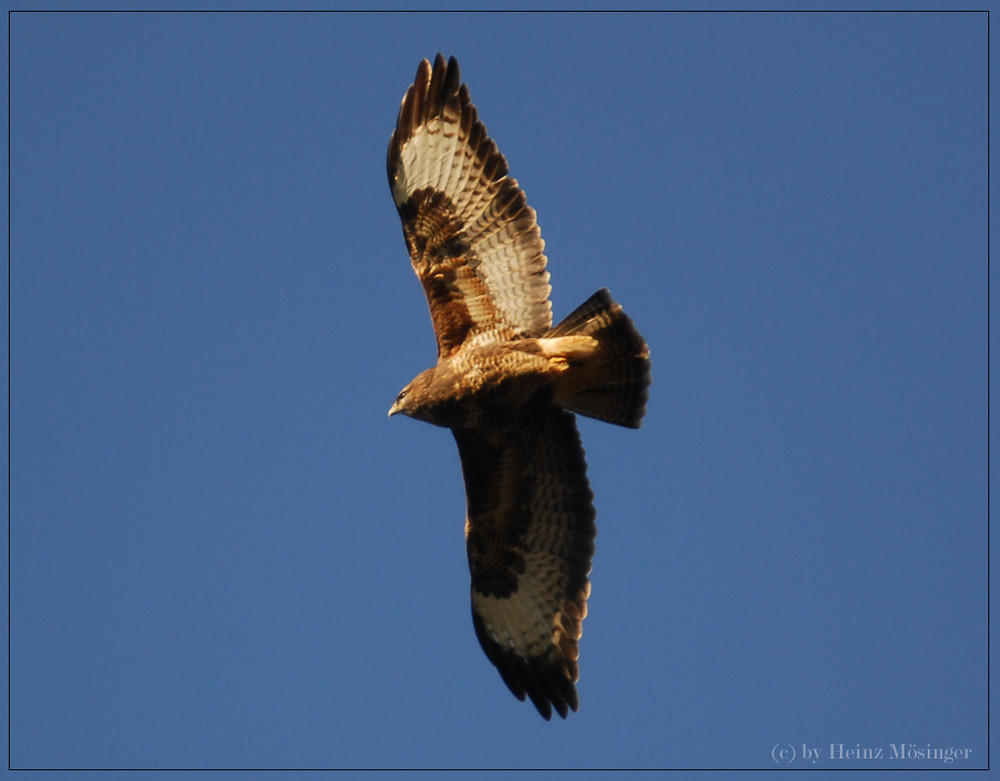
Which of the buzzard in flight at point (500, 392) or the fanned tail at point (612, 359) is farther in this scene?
the buzzard in flight at point (500, 392)

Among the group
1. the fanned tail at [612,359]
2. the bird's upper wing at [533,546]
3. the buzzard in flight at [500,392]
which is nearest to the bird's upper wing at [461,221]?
the buzzard in flight at [500,392]

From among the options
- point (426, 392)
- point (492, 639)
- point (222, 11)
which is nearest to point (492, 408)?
point (426, 392)

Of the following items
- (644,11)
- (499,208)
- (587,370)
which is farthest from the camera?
(644,11)

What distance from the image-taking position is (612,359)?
7.97 metres

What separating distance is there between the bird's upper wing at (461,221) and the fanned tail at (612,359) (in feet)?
1.58

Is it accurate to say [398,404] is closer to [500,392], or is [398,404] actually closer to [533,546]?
[500,392]

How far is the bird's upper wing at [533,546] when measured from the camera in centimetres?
861

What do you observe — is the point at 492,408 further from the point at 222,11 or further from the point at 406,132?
the point at 222,11

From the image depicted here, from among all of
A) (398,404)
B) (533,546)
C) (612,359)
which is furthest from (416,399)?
(533,546)

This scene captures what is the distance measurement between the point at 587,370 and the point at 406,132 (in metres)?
2.09

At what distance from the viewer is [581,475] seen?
8641 mm

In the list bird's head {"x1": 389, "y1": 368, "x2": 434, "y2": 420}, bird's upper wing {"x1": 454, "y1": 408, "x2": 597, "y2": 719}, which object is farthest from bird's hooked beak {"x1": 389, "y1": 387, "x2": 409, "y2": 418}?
bird's upper wing {"x1": 454, "y1": 408, "x2": 597, "y2": 719}

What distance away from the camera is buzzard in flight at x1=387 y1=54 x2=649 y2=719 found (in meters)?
8.15

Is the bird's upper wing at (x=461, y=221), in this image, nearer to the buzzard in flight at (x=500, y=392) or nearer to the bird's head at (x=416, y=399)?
the buzzard in flight at (x=500, y=392)
